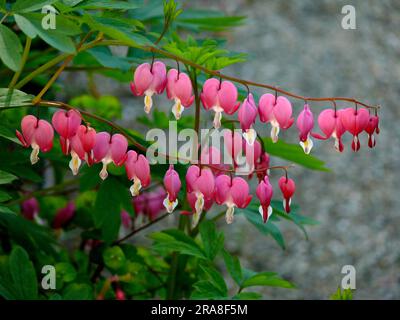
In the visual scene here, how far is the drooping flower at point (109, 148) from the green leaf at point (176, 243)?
256mm

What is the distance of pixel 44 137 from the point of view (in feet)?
4.44

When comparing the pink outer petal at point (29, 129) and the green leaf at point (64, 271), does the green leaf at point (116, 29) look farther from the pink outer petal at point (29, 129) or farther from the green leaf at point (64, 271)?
the green leaf at point (64, 271)

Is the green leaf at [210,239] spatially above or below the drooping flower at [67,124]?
below

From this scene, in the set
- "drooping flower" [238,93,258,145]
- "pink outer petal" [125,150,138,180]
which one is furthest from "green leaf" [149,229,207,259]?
"drooping flower" [238,93,258,145]

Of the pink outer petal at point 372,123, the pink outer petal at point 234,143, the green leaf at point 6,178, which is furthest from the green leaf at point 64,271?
the pink outer petal at point 372,123

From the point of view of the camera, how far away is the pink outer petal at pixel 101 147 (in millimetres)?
1368

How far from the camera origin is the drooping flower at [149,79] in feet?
4.48

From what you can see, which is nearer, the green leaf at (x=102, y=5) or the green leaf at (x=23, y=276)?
the green leaf at (x=102, y=5)

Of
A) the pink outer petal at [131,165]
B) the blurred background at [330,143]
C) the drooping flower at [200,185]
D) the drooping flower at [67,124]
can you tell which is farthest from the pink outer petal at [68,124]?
the blurred background at [330,143]

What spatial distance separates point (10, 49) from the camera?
1.24 meters

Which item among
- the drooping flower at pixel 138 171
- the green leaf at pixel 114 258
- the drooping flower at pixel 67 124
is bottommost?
the green leaf at pixel 114 258

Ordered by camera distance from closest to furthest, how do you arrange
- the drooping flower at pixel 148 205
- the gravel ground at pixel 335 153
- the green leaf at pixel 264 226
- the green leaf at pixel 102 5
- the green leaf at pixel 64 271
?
the green leaf at pixel 102 5, the green leaf at pixel 264 226, the green leaf at pixel 64 271, the drooping flower at pixel 148 205, the gravel ground at pixel 335 153

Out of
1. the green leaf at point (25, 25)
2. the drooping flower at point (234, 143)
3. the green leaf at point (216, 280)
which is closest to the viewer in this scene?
the green leaf at point (25, 25)
